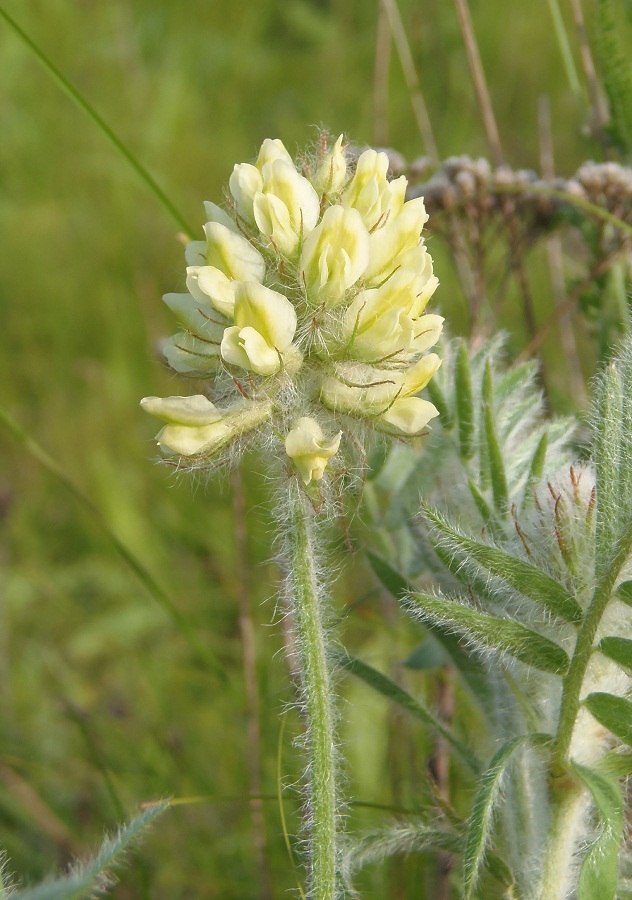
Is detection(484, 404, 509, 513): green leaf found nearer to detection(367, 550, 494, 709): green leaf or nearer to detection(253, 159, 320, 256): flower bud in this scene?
detection(367, 550, 494, 709): green leaf

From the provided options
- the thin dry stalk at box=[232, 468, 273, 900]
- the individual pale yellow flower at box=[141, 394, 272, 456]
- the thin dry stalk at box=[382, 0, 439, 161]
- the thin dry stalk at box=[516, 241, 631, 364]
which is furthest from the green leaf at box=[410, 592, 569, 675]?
the thin dry stalk at box=[382, 0, 439, 161]

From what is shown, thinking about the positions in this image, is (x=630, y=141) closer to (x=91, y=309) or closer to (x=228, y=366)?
(x=228, y=366)

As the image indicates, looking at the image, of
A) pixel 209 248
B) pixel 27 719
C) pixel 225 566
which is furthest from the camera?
pixel 225 566

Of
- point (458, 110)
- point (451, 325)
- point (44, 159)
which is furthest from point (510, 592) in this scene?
point (44, 159)

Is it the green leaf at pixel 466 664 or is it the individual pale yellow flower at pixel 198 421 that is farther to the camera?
the green leaf at pixel 466 664

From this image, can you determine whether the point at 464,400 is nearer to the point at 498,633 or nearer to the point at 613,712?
the point at 498,633

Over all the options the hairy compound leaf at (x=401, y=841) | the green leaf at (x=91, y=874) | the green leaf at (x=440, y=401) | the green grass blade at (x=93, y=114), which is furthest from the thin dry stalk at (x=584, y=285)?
the green leaf at (x=91, y=874)

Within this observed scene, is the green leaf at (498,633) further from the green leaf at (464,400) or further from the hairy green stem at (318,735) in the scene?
the green leaf at (464,400)
